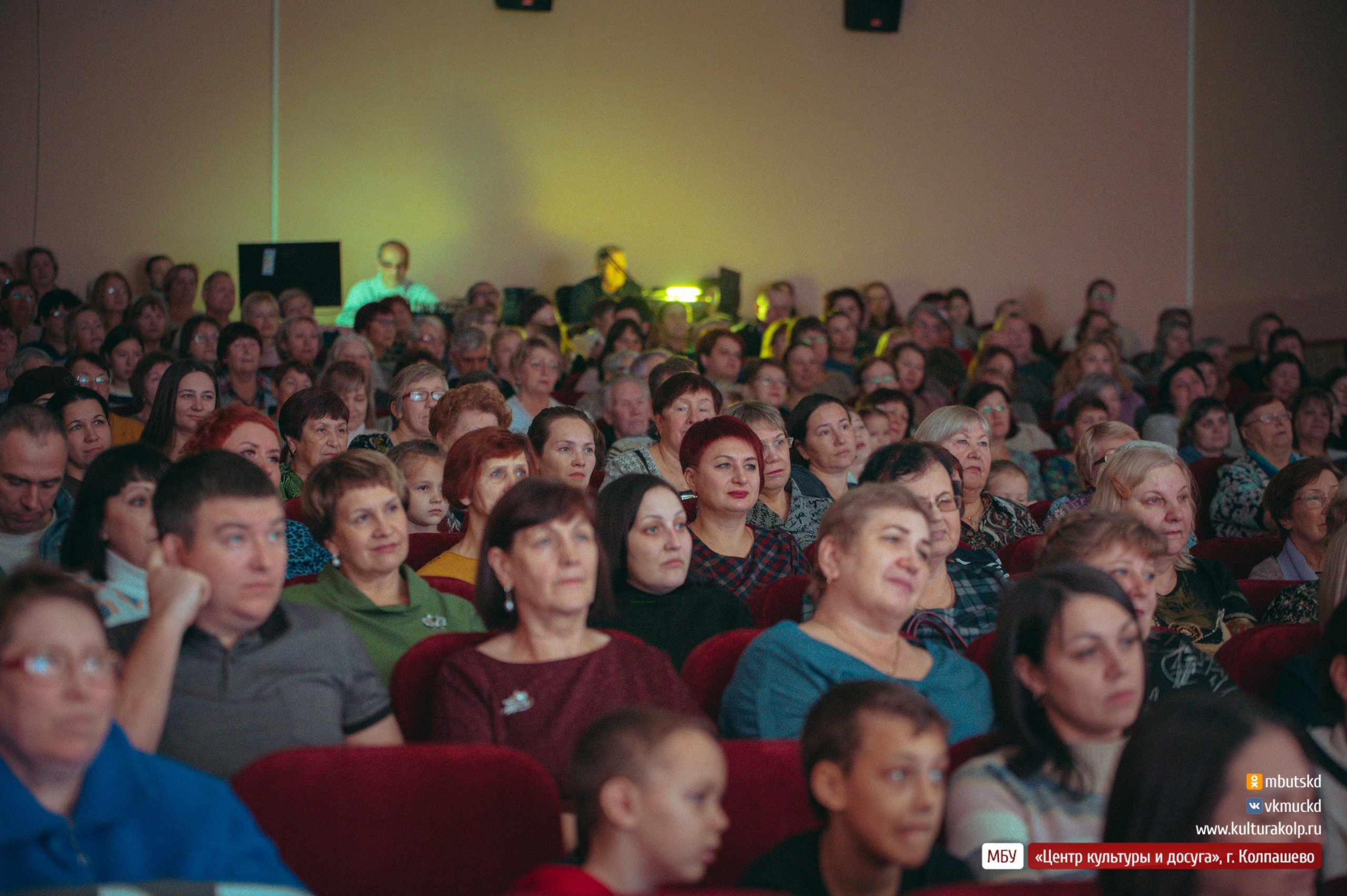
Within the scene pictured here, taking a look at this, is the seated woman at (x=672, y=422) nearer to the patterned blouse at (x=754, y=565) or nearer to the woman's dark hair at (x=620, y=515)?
the patterned blouse at (x=754, y=565)

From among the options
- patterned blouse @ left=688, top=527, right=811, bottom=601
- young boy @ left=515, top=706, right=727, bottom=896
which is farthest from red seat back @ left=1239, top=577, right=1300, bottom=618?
young boy @ left=515, top=706, right=727, bottom=896

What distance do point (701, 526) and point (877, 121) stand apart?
659cm

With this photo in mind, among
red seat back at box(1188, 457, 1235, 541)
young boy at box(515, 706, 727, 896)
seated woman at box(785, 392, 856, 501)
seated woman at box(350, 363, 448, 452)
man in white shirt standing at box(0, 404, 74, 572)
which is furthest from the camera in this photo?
red seat back at box(1188, 457, 1235, 541)

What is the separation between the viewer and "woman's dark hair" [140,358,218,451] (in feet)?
11.8

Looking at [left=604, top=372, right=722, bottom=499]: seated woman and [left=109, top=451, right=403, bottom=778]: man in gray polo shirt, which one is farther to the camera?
[left=604, top=372, right=722, bottom=499]: seated woman

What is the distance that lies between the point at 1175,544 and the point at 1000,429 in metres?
2.06

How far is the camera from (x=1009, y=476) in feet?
13.2

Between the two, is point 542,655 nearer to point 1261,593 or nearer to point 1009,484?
point 1261,593

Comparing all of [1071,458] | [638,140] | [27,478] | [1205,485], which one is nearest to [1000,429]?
[1071,458]

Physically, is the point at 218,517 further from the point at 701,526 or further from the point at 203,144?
the point at 203,144

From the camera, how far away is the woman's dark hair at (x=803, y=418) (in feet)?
12.7

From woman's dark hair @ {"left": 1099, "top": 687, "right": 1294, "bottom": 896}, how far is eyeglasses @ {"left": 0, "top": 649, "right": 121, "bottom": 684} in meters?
1.08

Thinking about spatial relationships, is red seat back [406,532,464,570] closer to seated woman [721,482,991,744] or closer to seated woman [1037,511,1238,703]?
seated woman [721,482,991,744]

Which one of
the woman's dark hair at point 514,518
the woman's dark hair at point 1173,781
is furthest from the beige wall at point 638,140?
the woman's dark hair at point 1173,781
